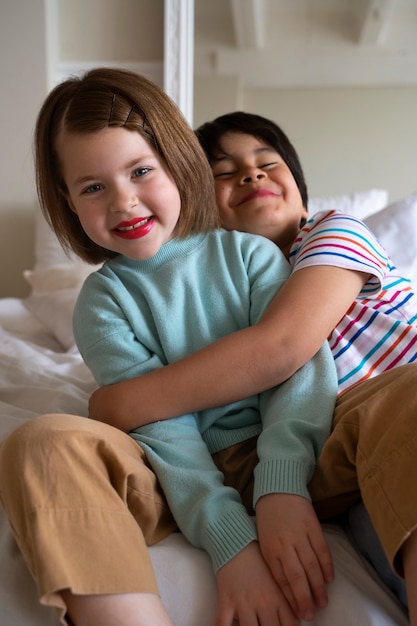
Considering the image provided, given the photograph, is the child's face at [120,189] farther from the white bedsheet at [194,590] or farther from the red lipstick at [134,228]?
the white bedsheet at [194,590]

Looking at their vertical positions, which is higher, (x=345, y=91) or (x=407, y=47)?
(x=407, y=47)

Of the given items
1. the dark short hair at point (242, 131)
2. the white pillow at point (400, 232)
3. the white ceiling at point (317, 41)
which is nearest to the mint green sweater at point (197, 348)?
the dark short hair at point (242, 131)

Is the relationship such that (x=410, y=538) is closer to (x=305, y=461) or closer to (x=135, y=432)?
(x=305, y=461)

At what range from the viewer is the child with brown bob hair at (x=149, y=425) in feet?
2.19

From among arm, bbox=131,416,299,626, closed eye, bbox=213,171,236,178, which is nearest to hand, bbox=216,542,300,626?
arm, bbox=131,416,299,626

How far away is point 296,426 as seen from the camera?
854mm

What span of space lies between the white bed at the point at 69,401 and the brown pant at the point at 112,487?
0.06m

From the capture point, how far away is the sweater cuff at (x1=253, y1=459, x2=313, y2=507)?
782mm

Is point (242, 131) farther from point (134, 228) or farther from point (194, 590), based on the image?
point (194, 590)

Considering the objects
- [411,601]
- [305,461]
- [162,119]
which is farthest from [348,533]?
[162,119]

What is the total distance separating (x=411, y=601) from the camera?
0.62 meters

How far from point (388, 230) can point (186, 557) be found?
3.78 ft

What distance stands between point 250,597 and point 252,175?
0.76 meters

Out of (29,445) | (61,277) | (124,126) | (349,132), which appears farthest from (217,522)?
(349,132)
